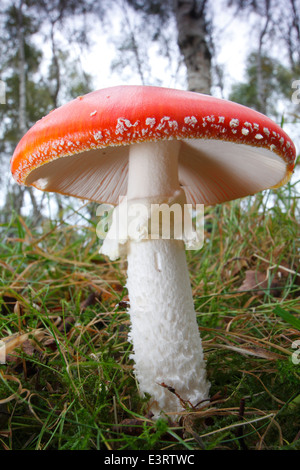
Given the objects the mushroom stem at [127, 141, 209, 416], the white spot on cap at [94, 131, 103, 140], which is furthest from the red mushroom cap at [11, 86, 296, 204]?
the mushroom stem at [127, 141, 209, 416]

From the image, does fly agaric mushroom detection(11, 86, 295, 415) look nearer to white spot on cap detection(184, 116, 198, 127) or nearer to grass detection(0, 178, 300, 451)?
white spot on cap detection(184, 116, 198, 127)

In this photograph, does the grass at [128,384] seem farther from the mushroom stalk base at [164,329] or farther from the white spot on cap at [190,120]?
the white spot on cap at [190,120]

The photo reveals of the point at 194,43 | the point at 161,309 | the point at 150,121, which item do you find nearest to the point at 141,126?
the point at 150,121

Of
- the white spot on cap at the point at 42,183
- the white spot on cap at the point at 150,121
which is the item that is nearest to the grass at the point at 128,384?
the white spot on cap at the point at 42,183

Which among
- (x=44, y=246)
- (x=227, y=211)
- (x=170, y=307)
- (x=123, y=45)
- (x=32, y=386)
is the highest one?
(x=123, y=45)

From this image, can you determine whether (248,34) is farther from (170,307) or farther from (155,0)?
(170,307)

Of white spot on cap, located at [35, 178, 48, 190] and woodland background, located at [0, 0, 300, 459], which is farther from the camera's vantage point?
white spot on cap, located at [35, 178, 48, 190]
